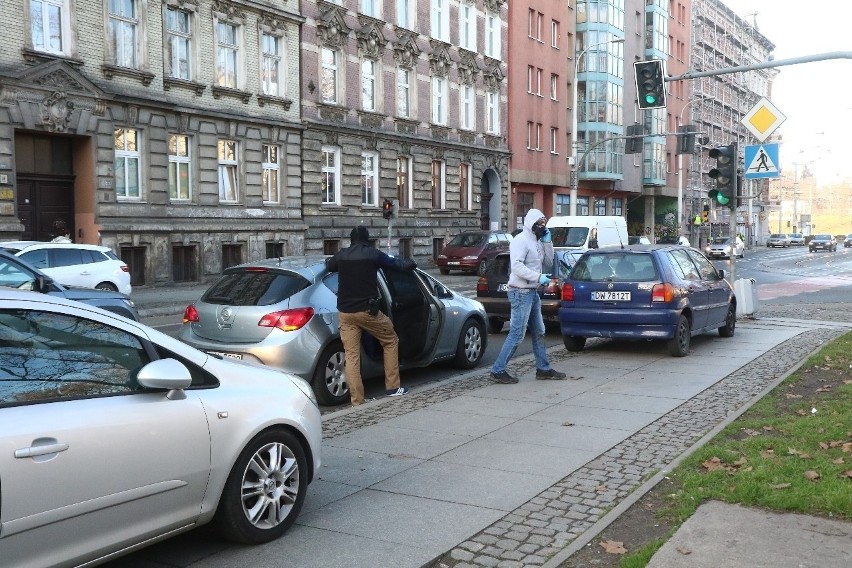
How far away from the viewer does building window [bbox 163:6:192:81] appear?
27297 millimetres

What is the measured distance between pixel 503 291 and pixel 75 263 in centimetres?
944

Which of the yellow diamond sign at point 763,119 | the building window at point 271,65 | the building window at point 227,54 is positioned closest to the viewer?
the yellow diamond sign at point 763,119

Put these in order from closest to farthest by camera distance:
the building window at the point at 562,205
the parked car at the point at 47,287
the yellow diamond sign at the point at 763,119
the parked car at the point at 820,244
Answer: the parked car at the point at 47,287, the yellow diamond sign at the point at 763,119, the building window at the point at 562,205, the parked car at the point at 820,244

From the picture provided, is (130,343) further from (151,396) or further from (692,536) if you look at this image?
(692,536)

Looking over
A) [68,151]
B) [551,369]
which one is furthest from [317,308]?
[68,151]

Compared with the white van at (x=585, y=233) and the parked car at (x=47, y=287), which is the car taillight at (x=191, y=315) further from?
the white van at (x=585, y=233)


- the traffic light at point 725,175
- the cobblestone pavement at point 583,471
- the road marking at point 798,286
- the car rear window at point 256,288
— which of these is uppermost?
the traffic light at point 725,175

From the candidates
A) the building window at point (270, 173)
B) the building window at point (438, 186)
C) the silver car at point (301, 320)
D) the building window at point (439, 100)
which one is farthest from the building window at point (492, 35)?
the silver car at point (301, 320)

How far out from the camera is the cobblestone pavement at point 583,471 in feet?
16.3

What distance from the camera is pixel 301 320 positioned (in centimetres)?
896

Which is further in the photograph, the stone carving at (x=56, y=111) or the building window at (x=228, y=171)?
the building window at (x=228, y=171)

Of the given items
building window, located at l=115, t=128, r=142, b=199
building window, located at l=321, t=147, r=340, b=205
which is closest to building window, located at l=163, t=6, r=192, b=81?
building window, located at l=115, t=128, r=142, b=199

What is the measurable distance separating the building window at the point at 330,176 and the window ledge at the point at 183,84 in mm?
6578

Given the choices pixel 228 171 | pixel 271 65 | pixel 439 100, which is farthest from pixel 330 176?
pixel 439 100
